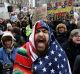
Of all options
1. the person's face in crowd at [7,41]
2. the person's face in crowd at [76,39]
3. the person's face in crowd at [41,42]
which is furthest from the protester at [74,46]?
the person's face in crowd at [41,42]

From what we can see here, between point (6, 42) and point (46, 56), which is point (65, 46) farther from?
point (46, 56)

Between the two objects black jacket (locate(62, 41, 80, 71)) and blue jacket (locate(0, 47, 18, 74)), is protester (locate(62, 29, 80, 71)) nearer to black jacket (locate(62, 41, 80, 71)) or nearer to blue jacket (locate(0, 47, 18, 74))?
black jacket (locate(62, 41, 80, 71))

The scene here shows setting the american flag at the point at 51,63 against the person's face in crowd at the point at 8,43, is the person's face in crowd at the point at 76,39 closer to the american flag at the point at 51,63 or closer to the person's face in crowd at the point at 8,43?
the person's face in crowd at the point at 8,43

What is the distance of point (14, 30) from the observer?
11.4 meters

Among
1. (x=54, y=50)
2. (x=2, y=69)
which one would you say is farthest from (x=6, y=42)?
(x=54, y=50)

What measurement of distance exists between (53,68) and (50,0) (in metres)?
12.3

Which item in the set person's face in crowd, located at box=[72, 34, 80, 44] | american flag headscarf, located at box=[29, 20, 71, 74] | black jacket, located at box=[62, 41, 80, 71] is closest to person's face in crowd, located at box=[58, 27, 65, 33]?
black jacket, located at box=[62, 41, 80, 71]

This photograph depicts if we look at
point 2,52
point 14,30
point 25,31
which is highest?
point 2,52

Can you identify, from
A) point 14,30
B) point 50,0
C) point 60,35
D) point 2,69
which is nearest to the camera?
point 2,69

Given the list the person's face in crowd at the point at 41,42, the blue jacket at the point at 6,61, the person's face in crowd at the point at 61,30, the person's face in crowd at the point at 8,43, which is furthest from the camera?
the person's face in crowd at the point at 61,30

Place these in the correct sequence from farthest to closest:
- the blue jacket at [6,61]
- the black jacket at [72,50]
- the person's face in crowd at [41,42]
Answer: the black jacket at [72,50] < the blue jacket at [6,61] < the person's face in crowd at [41,42]

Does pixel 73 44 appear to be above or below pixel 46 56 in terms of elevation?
below

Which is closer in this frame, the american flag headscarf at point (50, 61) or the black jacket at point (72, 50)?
the american flag headscarf at point (50, 61)

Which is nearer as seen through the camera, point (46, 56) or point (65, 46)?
point (46, 56)
